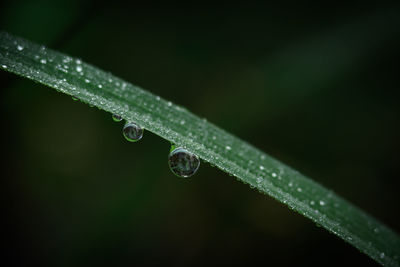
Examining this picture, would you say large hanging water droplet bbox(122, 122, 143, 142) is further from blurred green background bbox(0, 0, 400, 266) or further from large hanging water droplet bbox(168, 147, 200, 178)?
blurred green background bbox(0, 0, 400, 266)

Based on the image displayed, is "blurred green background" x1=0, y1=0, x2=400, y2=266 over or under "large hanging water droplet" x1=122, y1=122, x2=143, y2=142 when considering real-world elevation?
over

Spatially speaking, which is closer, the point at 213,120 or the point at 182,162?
the point at 182,162

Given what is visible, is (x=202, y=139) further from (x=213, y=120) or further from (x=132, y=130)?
(x=213, y=120)

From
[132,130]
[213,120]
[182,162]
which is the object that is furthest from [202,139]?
[213,120]

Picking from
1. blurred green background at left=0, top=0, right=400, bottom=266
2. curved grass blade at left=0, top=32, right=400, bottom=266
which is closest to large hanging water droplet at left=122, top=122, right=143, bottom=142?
curved grass blade at left=0, top=32, right=400, bottom=266

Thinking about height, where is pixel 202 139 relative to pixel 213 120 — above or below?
below

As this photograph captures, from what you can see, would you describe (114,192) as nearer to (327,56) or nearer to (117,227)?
(117,227)

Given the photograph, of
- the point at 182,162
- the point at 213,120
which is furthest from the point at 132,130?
the point at 213,120
